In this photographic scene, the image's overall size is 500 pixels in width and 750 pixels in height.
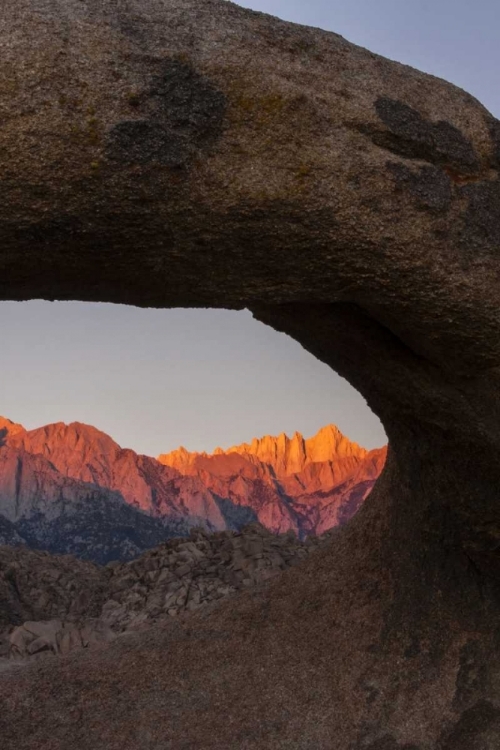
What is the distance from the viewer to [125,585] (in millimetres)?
10664

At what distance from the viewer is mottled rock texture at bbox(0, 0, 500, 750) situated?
10.7 feet

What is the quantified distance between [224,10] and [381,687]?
15.7ft

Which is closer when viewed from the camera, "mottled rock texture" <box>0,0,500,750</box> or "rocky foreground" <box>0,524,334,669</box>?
"mottled rock texture" <box>0,0,500,750</box>

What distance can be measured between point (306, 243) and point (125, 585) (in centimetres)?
823

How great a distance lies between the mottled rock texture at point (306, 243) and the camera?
3.25 metres

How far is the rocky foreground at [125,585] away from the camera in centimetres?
913

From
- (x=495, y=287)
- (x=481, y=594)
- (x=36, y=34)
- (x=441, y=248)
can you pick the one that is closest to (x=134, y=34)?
(x=36, y=34)

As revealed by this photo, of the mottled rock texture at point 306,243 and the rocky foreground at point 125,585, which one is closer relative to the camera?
the mottled rock texture at point 306,243

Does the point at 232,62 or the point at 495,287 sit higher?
Result: the point at 232,62

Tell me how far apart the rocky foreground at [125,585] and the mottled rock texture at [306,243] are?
3234mm

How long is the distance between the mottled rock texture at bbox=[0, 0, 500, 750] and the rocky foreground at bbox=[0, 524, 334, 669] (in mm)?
3234

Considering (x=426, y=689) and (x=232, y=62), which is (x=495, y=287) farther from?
(x=426, y=689)

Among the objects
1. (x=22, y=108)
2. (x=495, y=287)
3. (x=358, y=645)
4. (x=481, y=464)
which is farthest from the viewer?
(x=358, y=645)

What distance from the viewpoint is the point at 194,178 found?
11.0 ft
